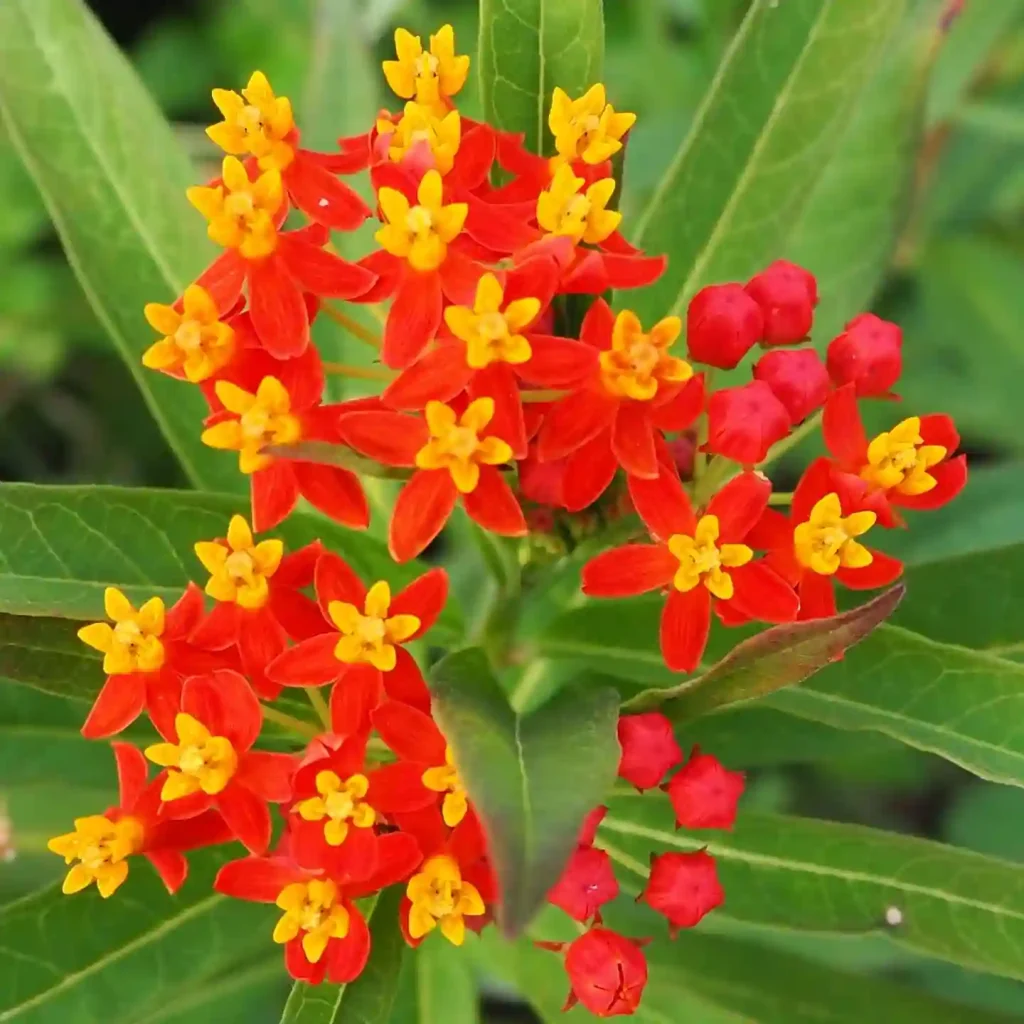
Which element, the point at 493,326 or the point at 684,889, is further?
the point at 684,889

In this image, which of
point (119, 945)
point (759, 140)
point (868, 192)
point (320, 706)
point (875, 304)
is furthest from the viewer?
point (875, 304)

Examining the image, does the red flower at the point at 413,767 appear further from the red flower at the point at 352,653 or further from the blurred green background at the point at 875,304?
the blurred green background at the point at 875,304

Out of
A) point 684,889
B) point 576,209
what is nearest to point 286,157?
point 576,209

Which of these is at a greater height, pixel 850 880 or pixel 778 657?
pixel 778 657

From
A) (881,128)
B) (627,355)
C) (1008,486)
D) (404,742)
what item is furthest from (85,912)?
(1008,486)

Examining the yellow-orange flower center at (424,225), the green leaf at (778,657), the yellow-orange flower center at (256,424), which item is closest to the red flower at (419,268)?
the yellow-orange flower center at (424,225)

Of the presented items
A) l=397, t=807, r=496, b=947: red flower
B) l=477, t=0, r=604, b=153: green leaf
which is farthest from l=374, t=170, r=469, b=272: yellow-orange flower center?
l=397, t=807, r=496, b=947: red flower

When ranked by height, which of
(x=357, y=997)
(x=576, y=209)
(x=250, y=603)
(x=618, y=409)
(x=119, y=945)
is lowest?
(x=119, y=945)

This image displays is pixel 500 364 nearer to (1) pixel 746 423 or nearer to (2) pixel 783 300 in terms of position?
(1) pixel 746 423

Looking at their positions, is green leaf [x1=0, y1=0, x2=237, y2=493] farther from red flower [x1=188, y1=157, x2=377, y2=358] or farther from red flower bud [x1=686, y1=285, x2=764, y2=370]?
red flower bud [x1=686, y1=285, x2=764, y2=370]
